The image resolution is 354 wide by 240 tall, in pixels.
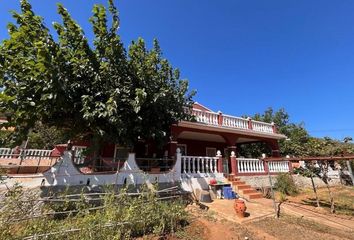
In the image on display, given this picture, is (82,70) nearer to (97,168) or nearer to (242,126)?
(97,168)

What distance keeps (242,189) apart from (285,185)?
15.1 ft

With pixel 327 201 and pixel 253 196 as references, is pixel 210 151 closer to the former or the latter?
pixel 253 196

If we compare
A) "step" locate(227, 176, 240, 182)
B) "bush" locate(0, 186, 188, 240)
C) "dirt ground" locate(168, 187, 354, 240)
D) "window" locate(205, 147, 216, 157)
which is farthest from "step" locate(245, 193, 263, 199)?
"window" locate(205, 147, 216, 157)

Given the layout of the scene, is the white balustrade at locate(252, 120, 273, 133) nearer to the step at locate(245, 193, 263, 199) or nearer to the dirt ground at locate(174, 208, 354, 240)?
the step at locate(245, 193, 263, 199)

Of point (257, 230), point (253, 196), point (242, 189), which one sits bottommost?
point (257, 230)

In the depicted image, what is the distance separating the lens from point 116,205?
21.3 ft

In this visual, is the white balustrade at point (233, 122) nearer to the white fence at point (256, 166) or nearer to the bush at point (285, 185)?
the white fence at point (256, 166)

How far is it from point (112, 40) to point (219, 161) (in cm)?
915

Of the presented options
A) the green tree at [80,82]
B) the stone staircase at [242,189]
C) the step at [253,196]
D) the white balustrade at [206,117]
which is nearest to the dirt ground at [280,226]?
the step at [253,196]

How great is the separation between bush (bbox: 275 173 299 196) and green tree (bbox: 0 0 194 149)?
10233mm

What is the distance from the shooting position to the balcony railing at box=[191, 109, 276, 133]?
47.0ft

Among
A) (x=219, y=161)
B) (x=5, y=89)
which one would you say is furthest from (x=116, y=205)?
(x=219, y=161)

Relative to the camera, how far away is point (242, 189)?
1251cm

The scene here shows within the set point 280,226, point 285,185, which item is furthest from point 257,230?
point 285,185
